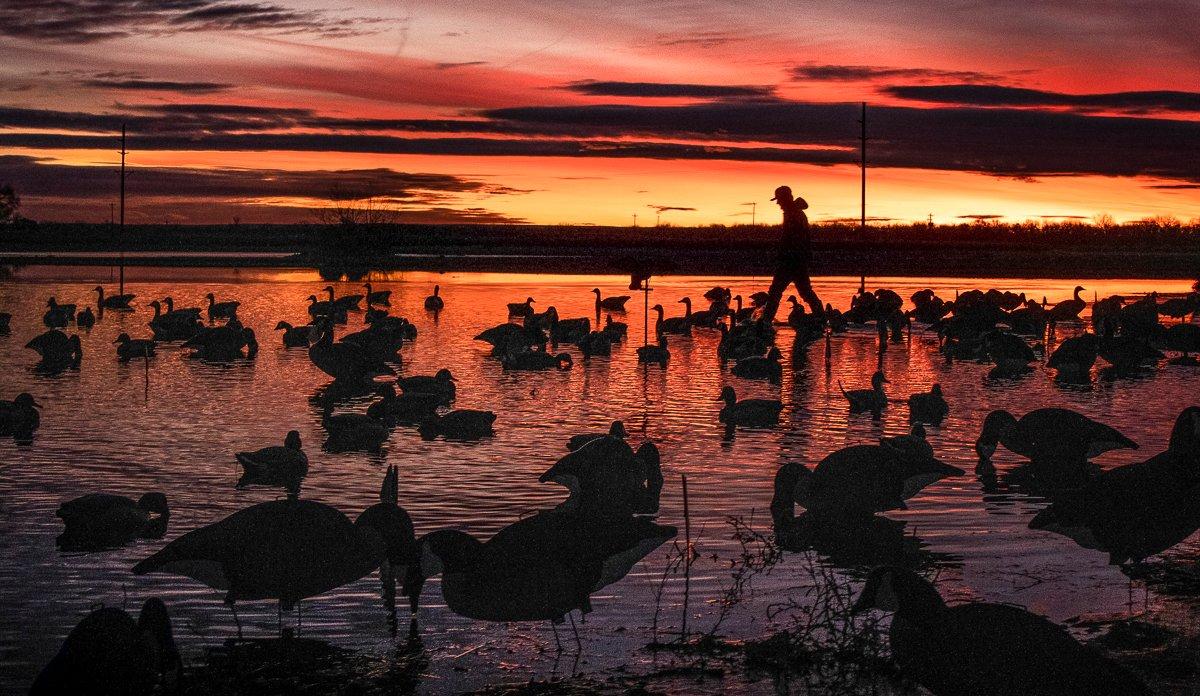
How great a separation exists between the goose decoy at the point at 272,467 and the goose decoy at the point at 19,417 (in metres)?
2.78

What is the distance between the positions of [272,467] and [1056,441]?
5.63 m

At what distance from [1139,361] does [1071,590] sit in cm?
1012

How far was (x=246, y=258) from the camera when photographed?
4719 cm

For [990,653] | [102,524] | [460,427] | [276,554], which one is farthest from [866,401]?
[990,653]

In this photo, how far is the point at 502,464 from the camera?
992 centimetres

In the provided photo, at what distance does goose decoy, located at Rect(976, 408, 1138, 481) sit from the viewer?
9305 mm

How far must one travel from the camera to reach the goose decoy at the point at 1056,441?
9305 mm

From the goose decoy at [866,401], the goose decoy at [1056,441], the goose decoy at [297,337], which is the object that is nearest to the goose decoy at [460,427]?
the goose decoy at [866,401]

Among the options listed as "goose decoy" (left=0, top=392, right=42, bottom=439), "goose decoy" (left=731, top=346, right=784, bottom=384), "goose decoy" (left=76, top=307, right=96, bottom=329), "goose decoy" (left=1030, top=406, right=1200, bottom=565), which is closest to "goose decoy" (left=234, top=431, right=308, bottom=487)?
"goose decoy" (left=0, top=392, right=42, bottom=439)

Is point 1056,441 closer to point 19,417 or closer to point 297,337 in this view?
point 19,417

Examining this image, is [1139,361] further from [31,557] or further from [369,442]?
[31,557]

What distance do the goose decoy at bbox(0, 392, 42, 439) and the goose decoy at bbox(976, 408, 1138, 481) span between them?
7728 millimetres

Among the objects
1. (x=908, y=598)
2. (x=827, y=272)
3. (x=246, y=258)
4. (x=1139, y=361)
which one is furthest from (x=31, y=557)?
(x=246, y=258)

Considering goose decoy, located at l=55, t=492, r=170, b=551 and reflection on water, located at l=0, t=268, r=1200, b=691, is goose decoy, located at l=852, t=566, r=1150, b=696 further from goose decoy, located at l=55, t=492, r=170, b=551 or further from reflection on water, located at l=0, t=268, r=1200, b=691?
goose decoy, located at l=55, t=492, r=170, b=551
